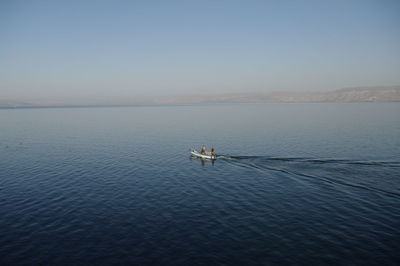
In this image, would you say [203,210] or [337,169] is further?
[337,169]

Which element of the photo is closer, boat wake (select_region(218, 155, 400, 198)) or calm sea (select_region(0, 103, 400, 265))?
calm sea (select_region(0, 103, 400, 265))

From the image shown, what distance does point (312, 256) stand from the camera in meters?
26.9

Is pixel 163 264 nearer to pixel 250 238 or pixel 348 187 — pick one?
pixel 250 238

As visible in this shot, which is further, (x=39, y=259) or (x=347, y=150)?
(x=347, y=150)

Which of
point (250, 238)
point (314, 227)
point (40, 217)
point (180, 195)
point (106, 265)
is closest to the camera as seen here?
point (106, 265)

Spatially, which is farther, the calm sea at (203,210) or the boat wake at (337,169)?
the boat wake at (337,169)

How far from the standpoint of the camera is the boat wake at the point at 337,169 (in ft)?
152

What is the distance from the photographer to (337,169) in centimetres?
5584

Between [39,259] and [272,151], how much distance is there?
2399 inches

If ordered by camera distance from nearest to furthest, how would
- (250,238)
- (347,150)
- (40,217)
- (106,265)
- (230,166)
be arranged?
(106,265) < (250,238) < (40,217) < (230,166) < (347,150)

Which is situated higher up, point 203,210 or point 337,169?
point 337,169

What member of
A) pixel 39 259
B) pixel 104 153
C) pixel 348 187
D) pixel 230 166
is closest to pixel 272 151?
pixel 230 166

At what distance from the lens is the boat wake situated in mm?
46284

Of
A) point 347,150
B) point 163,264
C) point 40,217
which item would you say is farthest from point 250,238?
point 347,150
